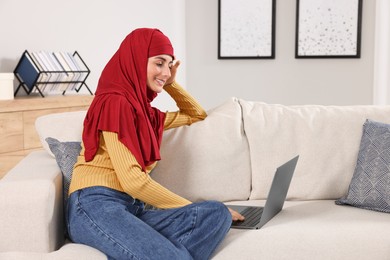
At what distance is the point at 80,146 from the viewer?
289 cm

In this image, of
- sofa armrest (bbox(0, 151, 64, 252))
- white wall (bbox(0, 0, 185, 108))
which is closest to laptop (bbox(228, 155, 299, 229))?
sofa armrest (bbox(0, 151, 64, 252))

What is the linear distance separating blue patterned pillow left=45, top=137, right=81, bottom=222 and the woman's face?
40cm

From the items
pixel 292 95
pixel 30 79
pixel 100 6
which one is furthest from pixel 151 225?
pixel 292 95

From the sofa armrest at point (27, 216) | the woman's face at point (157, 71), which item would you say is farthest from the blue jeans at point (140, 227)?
the woman's face at point (157, 71)

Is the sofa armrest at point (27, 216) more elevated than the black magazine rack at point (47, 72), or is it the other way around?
the black magazine rack at point (47, 72)

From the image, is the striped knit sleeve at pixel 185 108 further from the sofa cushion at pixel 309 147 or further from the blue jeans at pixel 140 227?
the blue jeans at pixel 140 227

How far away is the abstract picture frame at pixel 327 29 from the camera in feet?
21.5

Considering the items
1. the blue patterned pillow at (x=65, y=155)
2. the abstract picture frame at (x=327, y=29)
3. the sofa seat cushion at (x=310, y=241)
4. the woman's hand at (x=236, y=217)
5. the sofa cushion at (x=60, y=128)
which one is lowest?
the sofa seat cushion at (x=310, y=241)

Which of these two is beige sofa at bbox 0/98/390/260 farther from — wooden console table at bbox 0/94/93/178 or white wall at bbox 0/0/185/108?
white wall at bbox 0/0/185/108

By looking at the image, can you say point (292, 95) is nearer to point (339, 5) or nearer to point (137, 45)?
point (339, 5)

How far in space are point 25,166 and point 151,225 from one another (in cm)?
64

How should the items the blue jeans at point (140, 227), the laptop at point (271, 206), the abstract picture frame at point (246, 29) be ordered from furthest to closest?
the abstract picture frame at point (246, 29) → the laptop at point (271, 206) → the blue jeans at point (140, 227)

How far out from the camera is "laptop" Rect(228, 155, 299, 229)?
2717 mm

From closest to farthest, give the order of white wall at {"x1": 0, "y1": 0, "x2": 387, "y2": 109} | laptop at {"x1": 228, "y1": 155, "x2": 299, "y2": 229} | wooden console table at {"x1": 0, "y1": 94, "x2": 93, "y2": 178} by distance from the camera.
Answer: laptop at {"x1": 228, "y1": 155, "x2": 299, "y2": 229} < wooden console table at {"x1": 0, "y1": 94, "x2": 93, "y2": 178} < white wall at {"x1": 0, "y1": 0, "x2": 387, "y2": 109}
